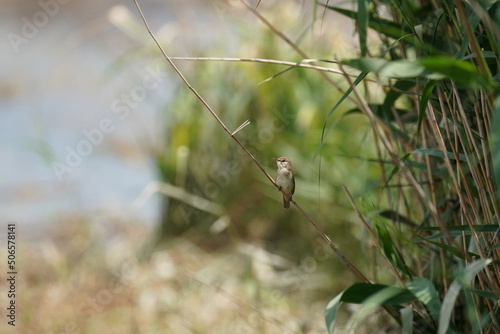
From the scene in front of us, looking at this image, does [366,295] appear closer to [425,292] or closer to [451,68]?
[425,292]

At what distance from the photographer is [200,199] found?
2.53 m

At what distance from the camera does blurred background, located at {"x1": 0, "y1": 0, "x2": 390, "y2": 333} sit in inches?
90.5

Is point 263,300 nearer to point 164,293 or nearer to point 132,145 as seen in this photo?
point 164,293

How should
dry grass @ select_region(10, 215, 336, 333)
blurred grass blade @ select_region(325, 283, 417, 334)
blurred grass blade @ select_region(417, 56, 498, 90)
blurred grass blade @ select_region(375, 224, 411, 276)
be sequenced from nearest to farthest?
blurred grass blade @ select_region(417, 56, 498, 90), blurred grass blade @ select_region(325, 283, 417, 334), blurred grass blade @ select_region(375, 224, 411, 276), dry grass @ select_region(10, 215, 336, 333)

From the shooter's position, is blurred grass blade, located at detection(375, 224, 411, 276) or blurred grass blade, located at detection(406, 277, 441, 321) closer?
blurred grass blade, located at detection(406, 277, 441, 321)

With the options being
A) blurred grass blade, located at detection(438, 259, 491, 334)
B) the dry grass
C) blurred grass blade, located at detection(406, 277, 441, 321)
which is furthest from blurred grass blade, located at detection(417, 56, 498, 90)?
the dry grass

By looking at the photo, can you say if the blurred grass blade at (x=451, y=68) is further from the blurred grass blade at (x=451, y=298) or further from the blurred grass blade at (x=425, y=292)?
the blurred grass blade at (x=425, y=292)

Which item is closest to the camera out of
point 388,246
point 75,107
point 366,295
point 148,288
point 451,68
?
point 451,68

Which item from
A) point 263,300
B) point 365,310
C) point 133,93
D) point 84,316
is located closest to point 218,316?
point 263,300

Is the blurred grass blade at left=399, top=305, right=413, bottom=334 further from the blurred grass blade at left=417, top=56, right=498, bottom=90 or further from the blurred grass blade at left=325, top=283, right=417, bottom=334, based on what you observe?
the blurred grass blade at left=417, top=56, right=498, bottom=90

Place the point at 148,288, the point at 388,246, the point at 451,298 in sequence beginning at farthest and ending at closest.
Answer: the point at 148,288 → the point at 388,246 → the point at 451,298

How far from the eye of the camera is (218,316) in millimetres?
2266

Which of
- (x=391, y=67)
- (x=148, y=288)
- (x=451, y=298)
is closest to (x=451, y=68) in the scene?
(x=391, y=67)

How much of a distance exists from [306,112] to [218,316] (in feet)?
2.72
